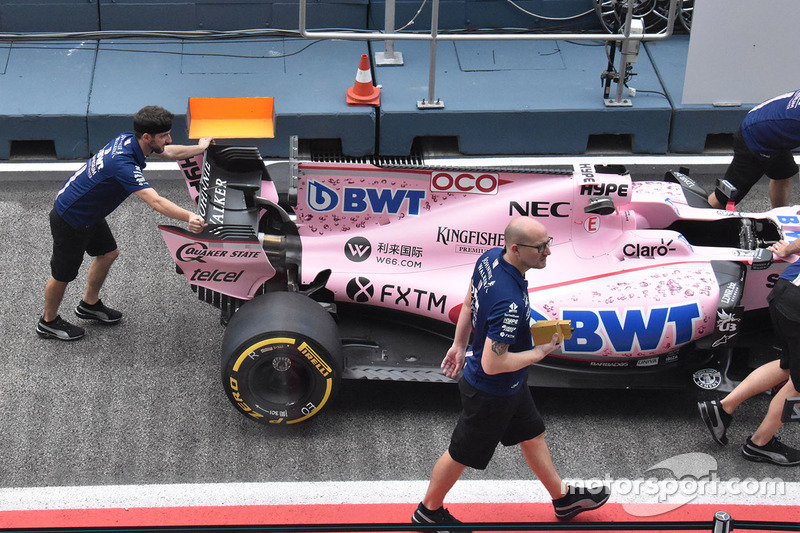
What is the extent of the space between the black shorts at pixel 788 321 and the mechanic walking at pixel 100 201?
3051 millimetres

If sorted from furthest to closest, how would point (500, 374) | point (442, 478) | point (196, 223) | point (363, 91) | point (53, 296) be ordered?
point (363, 91) < point (53, 296) < point (196, 223) < point (442, 478) < point (500, 374)

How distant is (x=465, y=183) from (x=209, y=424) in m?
1.99

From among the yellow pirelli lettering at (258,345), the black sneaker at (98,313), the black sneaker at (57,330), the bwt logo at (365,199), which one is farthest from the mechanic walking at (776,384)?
the black sneaker at (57,330)

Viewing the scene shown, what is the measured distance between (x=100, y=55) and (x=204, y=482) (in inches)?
195

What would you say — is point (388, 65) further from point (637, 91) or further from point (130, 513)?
point (130, 513)

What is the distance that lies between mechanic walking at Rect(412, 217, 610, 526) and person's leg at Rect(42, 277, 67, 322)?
2636 millimetres

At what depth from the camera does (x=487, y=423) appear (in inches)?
177

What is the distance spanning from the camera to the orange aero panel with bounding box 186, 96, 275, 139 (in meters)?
8.17

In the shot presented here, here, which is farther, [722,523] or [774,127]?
[774,127]

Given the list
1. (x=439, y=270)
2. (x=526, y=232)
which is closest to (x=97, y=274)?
(x=439, y=270)

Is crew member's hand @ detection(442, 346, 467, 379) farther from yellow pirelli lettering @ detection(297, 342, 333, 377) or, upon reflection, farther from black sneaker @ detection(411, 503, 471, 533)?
yellow pirelli lettering @ detection(297, 342, 333, 377)

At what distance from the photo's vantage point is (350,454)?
5.45 metres

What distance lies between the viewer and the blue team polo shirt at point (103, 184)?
5.61 m

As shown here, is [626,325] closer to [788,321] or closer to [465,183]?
[788,321]
